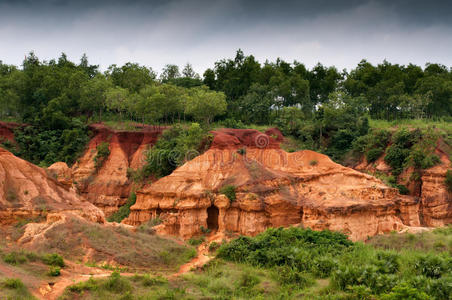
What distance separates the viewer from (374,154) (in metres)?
37.9

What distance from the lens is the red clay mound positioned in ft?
106

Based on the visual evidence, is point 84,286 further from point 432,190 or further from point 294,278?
point 432,190

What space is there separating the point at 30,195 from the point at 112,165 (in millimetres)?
15464

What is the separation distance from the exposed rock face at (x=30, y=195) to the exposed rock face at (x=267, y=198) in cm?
603

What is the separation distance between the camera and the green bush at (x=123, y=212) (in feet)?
108

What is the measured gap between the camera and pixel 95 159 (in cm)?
3897

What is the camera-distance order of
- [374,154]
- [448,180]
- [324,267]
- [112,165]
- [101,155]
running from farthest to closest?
1. [101,155]
2. [112,165]
3. [374,154]
4. [448,180]
5. [324,267]

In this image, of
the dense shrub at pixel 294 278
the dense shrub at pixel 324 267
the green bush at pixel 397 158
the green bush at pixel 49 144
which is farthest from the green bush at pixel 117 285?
the green bush at pixel 397 158

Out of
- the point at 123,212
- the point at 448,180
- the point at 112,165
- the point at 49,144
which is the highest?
the point at 49,144

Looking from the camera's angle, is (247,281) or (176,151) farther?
(176,151)

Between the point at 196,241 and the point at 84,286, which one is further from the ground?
the point at 84,286

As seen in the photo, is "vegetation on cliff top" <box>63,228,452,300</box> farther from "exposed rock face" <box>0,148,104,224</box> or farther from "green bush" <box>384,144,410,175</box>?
"green bush" <box>384,144,410,175</box>

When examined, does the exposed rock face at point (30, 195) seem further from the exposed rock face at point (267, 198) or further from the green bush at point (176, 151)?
the green bush at point (176, 151)

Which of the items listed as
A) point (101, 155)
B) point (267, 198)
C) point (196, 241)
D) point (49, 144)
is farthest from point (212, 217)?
point (49, 144)
